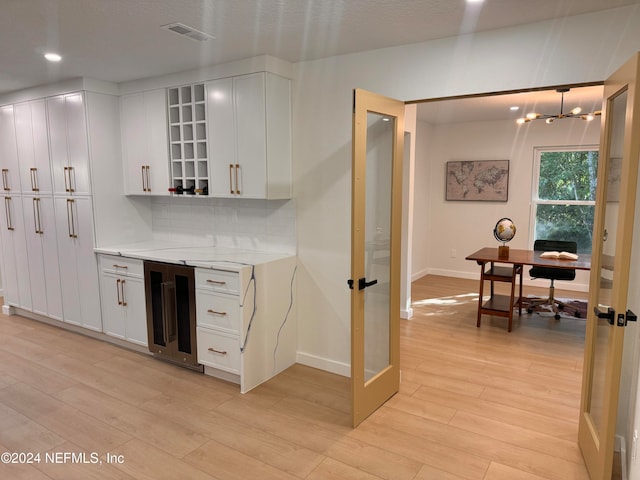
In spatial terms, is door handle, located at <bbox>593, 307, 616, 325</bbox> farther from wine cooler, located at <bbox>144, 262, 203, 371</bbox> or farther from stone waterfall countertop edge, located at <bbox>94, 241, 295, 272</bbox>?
wine cooler, located at <bbox>144, 262, 203, 371</bbox>

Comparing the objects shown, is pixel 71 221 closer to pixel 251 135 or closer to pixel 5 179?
pixel 5 179

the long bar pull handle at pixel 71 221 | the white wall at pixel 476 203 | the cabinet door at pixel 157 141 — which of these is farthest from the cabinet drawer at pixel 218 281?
the white wall at pixel 476 203

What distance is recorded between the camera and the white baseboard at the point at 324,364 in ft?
11.9

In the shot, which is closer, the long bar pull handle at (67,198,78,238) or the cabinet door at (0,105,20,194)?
the long bar pull handle at (67,198,78,238)

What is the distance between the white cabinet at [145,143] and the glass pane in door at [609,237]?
345 centimetres

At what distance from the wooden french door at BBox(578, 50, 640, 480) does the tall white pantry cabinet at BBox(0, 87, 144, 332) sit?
4.10 meters

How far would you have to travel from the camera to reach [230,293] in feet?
10.9

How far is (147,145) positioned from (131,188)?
504mm

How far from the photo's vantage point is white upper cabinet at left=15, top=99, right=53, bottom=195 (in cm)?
444

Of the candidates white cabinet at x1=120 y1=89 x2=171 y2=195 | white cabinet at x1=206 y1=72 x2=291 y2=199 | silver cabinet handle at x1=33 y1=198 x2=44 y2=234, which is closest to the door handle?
white cabinet at x1=206 y1=72 x2=291 y2=199

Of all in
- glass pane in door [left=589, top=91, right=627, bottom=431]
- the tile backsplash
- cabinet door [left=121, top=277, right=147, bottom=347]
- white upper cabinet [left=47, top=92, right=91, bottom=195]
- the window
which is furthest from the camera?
the window

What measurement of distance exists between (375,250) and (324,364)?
125 centimetres

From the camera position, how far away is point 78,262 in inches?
172

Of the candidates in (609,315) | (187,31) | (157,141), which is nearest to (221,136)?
(157,141)
